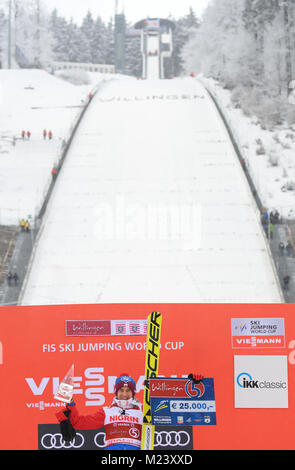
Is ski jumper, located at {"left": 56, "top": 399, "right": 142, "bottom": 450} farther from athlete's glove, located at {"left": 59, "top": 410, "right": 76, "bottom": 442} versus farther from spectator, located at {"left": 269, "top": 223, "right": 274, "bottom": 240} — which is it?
spectator, located at {"left": 269, "top": 223, "right": 274, "bottom": 240}

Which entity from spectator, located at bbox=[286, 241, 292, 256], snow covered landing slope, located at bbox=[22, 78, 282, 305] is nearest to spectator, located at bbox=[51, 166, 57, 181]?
snow covered landing slope, located at bbox=[22, 78, 282, 305]

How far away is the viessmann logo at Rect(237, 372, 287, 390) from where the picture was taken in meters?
5.43

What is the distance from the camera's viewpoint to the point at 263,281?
7211 millimetres

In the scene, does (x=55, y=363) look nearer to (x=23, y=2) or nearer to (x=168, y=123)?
(x=23, y=2)

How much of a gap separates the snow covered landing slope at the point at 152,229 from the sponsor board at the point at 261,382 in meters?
1.51

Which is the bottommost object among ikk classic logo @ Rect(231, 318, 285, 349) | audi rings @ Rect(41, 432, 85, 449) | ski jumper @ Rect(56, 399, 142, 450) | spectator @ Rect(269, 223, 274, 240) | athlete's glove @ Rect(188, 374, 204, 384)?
audi rings @ Rect(41, 432, 85, 449)

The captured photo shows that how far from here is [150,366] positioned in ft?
14.6

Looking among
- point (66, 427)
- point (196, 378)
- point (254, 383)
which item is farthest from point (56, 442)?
point (254, 383)

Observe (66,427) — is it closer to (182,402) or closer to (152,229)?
(182,402)

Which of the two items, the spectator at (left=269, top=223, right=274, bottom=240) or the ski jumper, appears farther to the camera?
the spectator at (left=269, top=223, right=274, bottom=240)

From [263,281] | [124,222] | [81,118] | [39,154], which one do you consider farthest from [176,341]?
[81,118]

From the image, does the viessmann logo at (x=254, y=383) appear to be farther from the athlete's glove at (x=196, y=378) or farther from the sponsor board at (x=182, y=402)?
the athlete's glove at (x=196, y=378)

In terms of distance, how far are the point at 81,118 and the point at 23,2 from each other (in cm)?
300

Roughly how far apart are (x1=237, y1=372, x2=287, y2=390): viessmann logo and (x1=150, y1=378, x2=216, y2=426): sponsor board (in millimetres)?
417
